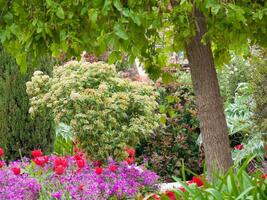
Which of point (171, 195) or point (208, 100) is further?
point (208, 100)

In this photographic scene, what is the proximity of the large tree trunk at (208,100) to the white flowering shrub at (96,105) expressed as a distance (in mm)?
2370

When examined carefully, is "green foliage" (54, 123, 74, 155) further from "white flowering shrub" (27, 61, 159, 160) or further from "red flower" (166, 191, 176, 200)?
"red flower" (166, 191, 176, 200)

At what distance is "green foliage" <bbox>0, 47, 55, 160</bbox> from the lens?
686cm

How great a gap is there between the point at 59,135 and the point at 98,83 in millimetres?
1874

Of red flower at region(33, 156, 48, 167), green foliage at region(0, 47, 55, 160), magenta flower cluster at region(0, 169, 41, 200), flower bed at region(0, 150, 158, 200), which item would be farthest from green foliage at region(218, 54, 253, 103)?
magenta flower cluster at region(0, 169, 41, 200)

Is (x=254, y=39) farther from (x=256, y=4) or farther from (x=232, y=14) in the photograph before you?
(x=232, y=14)

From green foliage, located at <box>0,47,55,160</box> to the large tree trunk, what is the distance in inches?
125

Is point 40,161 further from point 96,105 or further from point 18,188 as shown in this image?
point 96,105

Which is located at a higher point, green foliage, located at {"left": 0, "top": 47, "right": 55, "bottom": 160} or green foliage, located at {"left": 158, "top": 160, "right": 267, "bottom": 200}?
green foliage, located at {"left": 0, "top": 47, "right": 55, "bottom": 160}

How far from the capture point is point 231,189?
10.9 feet

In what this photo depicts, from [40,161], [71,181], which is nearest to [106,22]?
[71,181]

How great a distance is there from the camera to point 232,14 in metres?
2.85

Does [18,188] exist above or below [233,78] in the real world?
below

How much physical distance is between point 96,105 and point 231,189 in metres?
3.20
